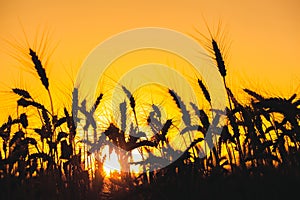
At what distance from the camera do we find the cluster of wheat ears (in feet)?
16.9

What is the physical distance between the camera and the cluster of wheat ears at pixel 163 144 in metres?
5.14

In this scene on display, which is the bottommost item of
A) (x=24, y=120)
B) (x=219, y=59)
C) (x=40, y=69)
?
(x=24, y=120)

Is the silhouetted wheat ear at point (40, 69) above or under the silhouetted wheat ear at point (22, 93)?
above

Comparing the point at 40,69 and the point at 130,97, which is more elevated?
the point at 40,69

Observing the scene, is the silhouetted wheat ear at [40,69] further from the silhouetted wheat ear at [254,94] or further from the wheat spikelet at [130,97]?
the silhouetted wheat ear at [254,94]

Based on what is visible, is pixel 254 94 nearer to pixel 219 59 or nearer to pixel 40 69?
pixel 219 59

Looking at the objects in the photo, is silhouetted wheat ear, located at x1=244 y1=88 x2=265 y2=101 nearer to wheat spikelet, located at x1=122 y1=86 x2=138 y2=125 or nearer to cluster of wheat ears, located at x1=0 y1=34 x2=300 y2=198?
cluster of wheat ears, located at x1=0 y1=34 x2=300 y2=198

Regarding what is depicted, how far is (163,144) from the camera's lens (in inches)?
236

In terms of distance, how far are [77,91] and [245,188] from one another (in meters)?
3.39

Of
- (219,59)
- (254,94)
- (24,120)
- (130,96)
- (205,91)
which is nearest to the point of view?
(219,59)

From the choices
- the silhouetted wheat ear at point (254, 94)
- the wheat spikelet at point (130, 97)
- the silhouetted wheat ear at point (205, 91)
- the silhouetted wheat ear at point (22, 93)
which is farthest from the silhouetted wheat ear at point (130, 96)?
the silhouetted wheat ear at point (254, 94)

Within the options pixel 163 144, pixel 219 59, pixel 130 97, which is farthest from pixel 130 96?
pixel 219 59

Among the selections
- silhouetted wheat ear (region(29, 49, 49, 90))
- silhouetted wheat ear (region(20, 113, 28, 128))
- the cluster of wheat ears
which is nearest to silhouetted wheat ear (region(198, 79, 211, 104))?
the cluster of wheat ears

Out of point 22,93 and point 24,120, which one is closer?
point 22,93
